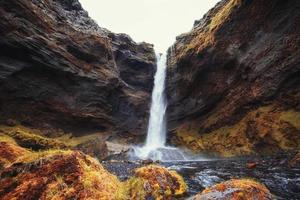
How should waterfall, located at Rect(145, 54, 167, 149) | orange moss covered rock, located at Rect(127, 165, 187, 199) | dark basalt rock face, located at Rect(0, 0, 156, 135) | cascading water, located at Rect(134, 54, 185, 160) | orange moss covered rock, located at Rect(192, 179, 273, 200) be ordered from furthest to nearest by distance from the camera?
waterfall, located at Rect(145, 54, 167, 149) → cascading water, located at Rect(134, 54, 185, 160) → dark basalt rock face, located at Rect(0, 0, 156, 135) → orange moss covered rock, located at Rect(127, 165, 187, 199) → orange moss covered rock, located at Rect(192, 179, 273, 200)

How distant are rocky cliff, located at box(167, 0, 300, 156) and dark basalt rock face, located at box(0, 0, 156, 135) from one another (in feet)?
26.6

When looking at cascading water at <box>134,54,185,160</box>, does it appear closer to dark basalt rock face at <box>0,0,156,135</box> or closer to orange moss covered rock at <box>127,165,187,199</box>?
dark basalt rock face at <box>0,0,156,135</box>

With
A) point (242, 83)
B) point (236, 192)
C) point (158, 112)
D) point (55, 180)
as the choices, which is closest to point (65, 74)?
point (158, 112)

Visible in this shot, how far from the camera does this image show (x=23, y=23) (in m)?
28.9

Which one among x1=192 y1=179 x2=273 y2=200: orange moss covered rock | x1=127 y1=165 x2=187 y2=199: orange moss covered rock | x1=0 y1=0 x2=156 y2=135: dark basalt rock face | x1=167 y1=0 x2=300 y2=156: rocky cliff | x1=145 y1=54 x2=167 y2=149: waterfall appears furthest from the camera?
x1=145 y1=54 x2=167 y2=149: waterfall

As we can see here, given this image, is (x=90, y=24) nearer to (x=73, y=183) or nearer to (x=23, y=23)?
(x=23, y=23)

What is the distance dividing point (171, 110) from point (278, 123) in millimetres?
18214

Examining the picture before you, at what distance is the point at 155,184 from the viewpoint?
29.7 feet

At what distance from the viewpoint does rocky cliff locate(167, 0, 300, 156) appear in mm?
25438

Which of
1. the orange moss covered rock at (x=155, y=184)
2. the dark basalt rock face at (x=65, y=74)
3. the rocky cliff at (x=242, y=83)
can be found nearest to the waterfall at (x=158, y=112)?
the dark basalt rock face at (x=65, y=74)

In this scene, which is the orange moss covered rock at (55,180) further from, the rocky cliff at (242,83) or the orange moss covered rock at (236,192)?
the rocky cliff at (242,83)

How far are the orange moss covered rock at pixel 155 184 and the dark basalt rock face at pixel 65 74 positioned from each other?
2461cm

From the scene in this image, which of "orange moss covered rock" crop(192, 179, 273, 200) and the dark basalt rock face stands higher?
the dark basalt rock face

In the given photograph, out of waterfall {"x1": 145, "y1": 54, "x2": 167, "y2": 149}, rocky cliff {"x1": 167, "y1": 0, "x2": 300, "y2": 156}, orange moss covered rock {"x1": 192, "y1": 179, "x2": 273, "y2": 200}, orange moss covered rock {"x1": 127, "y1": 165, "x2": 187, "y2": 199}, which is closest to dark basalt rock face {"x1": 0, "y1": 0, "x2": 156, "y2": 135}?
waterfall {"x1": 145, "y1": 54, "x2": 167, "y2": 149}
